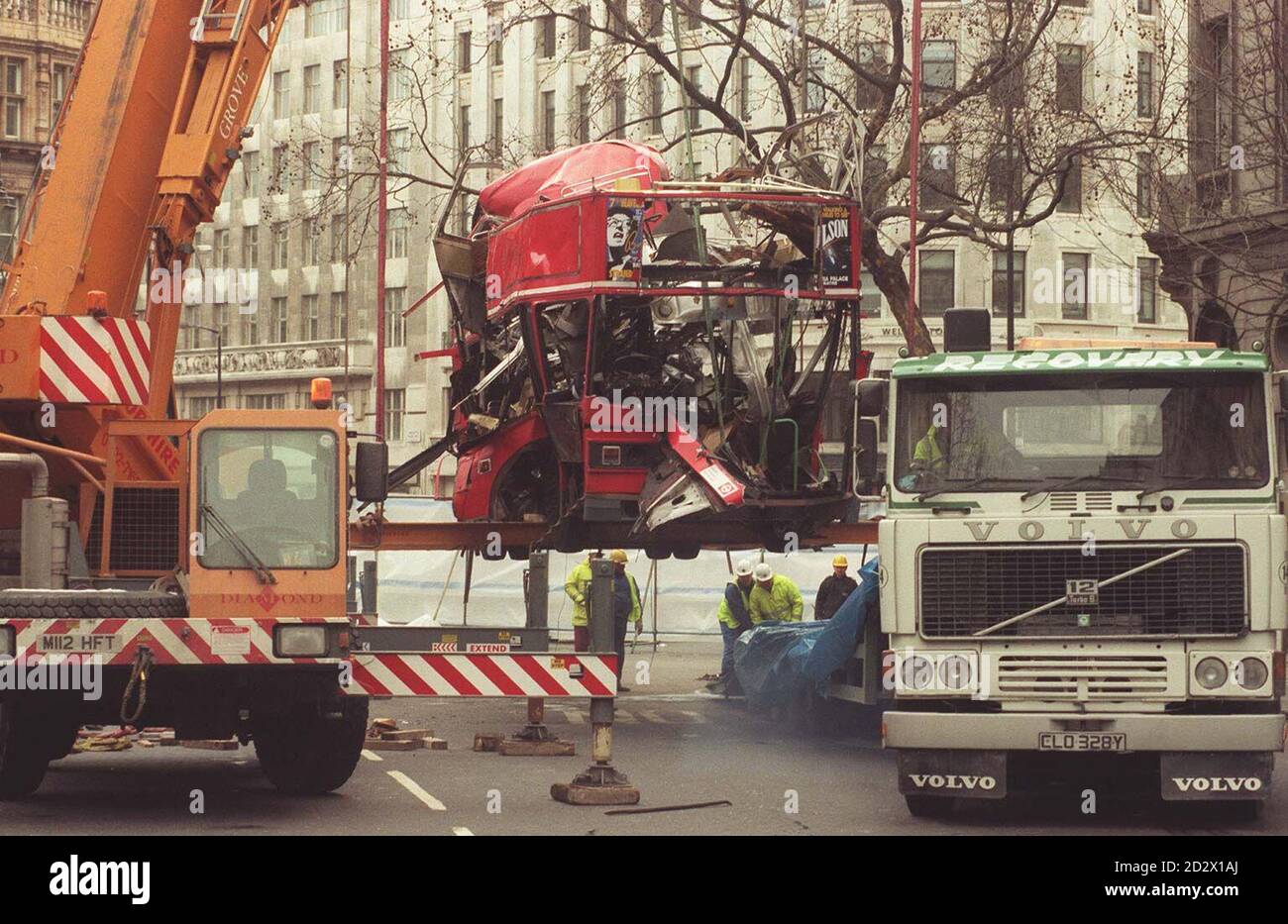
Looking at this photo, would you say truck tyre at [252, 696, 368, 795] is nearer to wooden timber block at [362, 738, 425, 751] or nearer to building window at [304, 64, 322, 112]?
wooden timber block at [362, 738, 425, 751]

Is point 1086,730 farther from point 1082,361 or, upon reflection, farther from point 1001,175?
point 1001,175

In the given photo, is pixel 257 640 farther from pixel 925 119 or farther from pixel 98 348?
pixel 925 119

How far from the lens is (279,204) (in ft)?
251

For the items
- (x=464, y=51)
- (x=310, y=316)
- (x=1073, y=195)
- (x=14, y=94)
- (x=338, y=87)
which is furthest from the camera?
(x=310, y=316)

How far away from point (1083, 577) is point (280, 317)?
70418 millimetres

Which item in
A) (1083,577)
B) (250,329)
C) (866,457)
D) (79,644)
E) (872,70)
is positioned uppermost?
(250,329)

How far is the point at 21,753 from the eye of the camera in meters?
14.6

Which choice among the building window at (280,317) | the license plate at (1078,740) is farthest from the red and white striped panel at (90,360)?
the building window at (280,317)

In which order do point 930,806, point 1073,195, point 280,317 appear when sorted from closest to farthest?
point 930,806
point 1073,195
point 280,317

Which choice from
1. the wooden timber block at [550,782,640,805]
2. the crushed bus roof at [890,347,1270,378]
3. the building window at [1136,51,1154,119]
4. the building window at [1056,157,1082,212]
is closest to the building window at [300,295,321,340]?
the building window at [1056,157,1082,212]

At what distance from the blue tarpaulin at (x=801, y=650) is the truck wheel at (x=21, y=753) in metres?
5.46

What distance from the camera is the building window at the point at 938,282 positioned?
6581 cm

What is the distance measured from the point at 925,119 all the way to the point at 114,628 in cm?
1738

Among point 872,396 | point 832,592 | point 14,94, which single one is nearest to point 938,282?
point 14,94
